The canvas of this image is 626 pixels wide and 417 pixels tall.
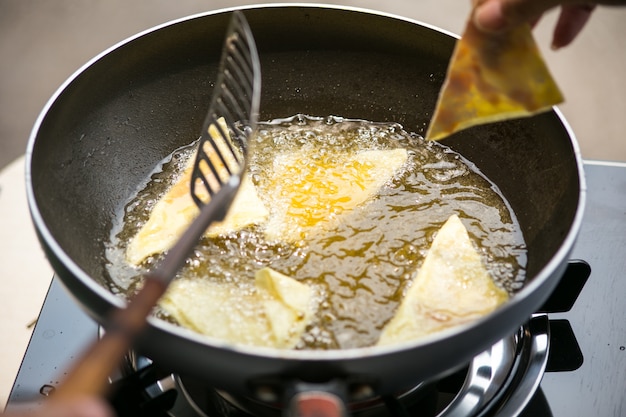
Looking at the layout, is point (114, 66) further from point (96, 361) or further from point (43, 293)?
point (96, 361)

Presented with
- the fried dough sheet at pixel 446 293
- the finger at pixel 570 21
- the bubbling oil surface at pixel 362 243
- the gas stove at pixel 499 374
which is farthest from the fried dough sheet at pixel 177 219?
the finger at pixel 570 21

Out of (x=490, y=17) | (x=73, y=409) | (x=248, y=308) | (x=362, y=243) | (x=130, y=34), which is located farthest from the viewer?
(x=130, y=34)

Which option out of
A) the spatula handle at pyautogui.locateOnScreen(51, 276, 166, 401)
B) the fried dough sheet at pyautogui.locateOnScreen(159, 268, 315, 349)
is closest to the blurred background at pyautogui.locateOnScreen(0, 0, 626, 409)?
the fried dough sheet at pyautogui.locateOnScreen(159, 268, 315, 349)

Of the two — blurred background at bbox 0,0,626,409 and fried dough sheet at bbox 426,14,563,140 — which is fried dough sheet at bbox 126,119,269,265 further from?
blurred background at bbox 0,0,626,409

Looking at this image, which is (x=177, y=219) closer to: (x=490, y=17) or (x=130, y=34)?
(x=490, y=17)

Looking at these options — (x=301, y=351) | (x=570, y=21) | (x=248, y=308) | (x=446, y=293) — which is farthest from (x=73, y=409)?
(x=570, y=21)
